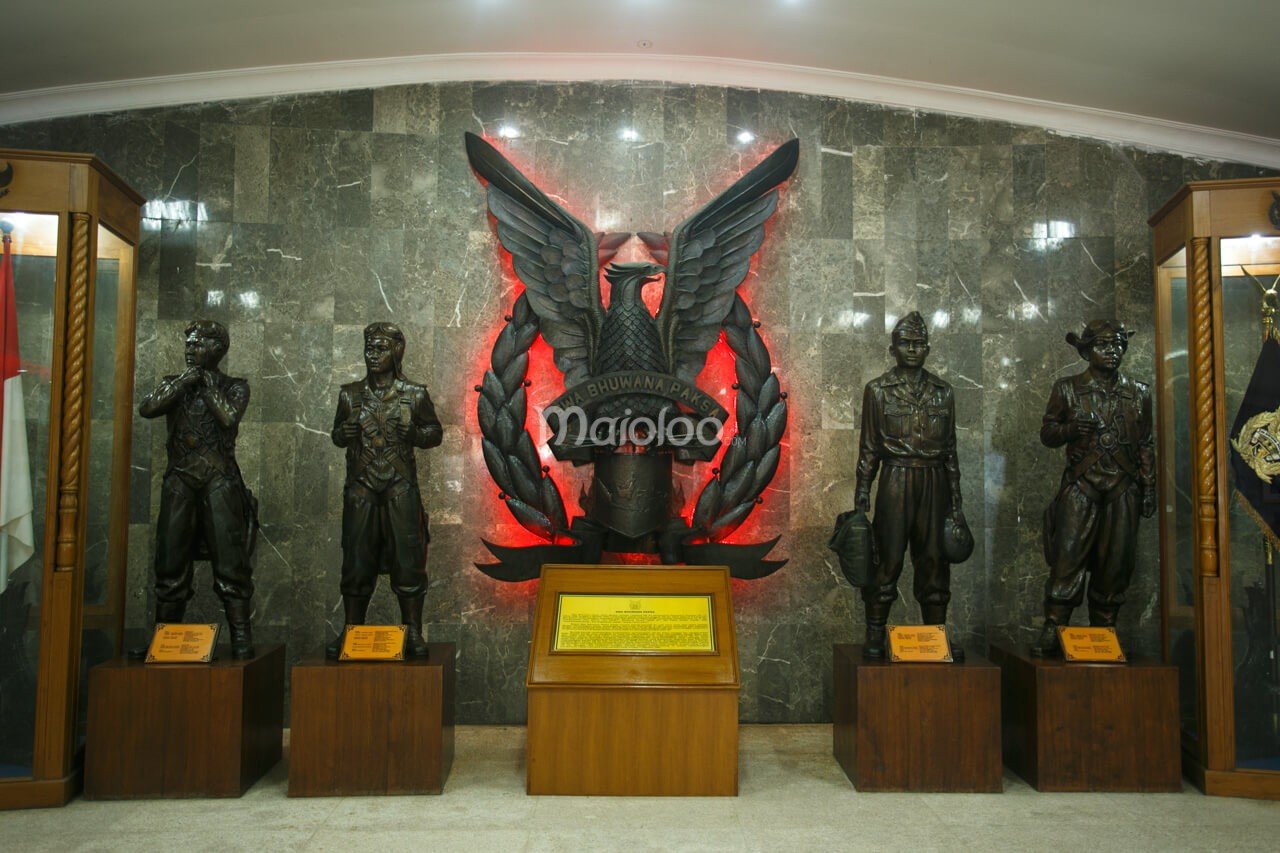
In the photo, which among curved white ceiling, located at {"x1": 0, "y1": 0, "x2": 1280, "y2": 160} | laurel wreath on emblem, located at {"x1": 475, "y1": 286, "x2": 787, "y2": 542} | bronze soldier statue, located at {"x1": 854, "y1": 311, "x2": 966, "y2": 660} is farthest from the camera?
laurel wreath on emblem, located at {"x1": 475, "y1": 286, "x2": 787, "y2": 542}

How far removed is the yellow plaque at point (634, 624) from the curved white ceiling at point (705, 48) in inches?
117

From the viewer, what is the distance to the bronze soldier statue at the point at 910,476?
14.7 ft

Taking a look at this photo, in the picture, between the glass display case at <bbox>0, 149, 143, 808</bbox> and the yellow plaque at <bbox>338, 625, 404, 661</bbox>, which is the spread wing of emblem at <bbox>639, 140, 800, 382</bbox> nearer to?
the yellow plaque at <bbox>338, 625, 404, 661</bbox>

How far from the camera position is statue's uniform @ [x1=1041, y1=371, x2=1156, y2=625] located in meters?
4.41

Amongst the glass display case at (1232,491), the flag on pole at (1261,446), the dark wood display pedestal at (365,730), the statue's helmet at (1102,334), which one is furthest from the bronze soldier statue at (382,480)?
the flag on pole at (1261,446)

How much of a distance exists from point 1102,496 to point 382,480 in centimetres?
329

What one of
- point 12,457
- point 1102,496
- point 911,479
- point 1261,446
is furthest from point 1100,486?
point 12,457

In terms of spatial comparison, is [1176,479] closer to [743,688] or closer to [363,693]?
[743,688]

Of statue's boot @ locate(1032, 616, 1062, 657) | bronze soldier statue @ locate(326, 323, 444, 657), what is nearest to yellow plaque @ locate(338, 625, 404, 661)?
bronze soldier statue @ locate(326, 323, 444, 657)

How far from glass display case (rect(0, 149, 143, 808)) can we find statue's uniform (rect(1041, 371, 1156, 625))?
4.30 meters

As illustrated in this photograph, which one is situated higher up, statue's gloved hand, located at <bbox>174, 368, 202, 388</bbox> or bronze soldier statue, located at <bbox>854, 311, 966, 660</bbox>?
statue's gloved hand, located at <bbox>174, 368, 202, 388</bbox>

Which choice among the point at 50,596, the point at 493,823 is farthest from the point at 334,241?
the point at 493,823

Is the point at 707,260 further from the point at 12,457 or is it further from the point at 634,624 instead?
the point at 12,457

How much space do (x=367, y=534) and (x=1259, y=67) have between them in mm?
4934
